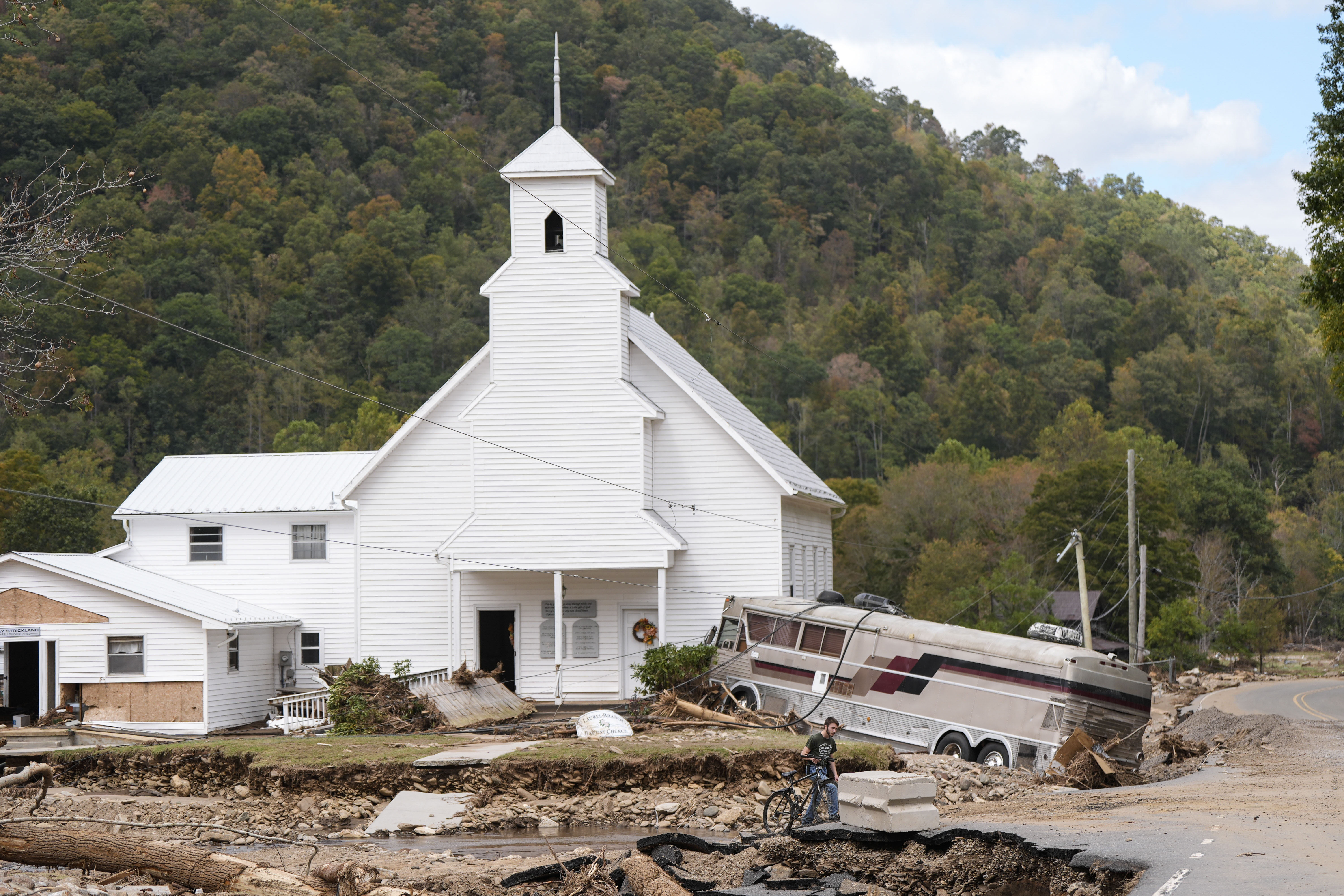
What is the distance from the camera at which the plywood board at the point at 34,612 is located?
1238 inches

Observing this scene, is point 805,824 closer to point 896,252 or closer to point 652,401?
point 652,401

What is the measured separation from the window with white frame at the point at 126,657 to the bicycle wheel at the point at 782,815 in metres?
18.5

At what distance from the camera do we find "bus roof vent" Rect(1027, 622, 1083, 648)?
2739cm

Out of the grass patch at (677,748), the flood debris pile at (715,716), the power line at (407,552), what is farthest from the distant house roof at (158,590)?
the grass patch at (677,748)

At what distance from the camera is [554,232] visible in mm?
33469

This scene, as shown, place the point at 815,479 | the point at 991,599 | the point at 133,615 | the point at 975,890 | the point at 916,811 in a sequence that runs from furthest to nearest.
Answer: the point at 991,599 → the point at 815,479 → the point at 133,615 → the point at 916,811 → the point at 975,890

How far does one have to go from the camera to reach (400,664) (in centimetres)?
2859

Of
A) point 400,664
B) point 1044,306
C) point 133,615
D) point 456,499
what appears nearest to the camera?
point 400,664

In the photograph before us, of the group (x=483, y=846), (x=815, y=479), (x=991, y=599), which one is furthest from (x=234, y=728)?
(x=991, y=599)

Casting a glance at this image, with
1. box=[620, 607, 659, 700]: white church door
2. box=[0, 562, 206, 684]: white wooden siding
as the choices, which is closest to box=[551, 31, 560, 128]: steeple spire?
box=[620, 607, 659, 700]: white church door

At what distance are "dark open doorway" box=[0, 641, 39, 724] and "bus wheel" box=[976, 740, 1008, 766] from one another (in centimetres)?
2228

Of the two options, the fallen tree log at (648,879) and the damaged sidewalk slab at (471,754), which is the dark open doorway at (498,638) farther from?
the fallen tree log at (648,879)

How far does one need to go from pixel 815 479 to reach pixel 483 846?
75.6 ft

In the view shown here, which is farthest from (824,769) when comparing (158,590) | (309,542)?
(309,542)
